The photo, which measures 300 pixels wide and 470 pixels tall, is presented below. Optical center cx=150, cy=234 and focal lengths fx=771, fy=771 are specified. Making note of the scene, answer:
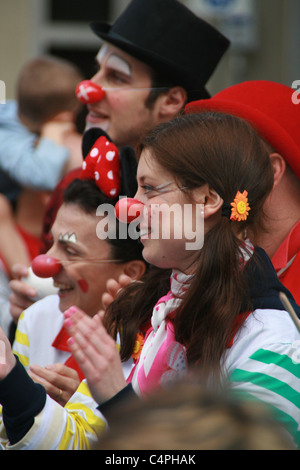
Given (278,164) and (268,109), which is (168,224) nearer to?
(278,164)

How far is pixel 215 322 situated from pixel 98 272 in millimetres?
793

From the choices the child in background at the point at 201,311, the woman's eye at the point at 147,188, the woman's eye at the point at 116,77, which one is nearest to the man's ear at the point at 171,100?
the woman's eye at the point at 116,77

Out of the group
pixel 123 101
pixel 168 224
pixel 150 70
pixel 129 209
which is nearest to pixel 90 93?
pixel 123 101

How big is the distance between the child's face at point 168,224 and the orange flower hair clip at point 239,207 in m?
0.08

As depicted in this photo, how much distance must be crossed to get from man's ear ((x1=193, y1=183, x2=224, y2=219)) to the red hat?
14.8 inches

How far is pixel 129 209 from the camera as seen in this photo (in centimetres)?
183

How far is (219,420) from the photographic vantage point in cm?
93

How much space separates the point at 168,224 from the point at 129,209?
0.13 meters

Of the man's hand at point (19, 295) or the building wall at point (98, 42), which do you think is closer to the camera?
the man's hand at point (19, 295)

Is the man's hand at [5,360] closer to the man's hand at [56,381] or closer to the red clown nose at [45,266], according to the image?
the man's hand at [56,381]

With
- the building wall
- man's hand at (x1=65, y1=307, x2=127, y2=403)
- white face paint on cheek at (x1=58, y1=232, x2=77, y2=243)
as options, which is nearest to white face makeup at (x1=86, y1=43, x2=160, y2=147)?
white face paint on cheek at (x1=58, y1=232, x2=77, y2=243)

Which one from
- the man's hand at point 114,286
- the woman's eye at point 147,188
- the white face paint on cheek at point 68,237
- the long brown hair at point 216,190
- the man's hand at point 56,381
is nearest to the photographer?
the long brown hair at point 216,190

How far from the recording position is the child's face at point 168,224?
5.73 ft
